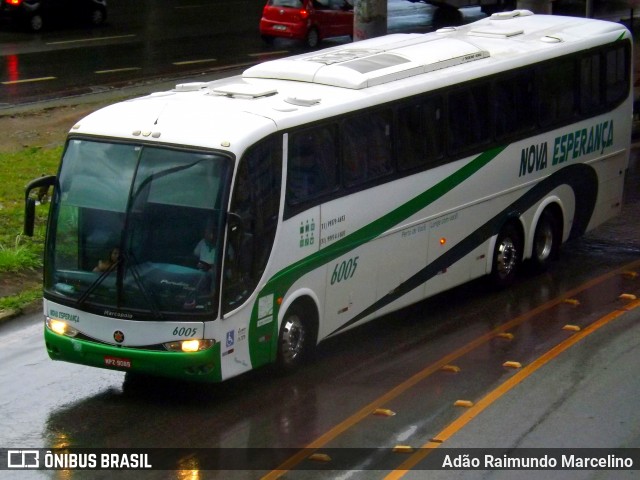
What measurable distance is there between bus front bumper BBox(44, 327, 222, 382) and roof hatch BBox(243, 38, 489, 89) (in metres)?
3.52

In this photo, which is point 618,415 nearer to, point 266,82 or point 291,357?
point 291,357

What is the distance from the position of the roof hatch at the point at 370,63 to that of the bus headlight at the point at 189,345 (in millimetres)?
3449

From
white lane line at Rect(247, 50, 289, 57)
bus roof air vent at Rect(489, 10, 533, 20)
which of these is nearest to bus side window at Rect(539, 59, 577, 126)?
bus roof air vent at Rect(489, 10, 533, 20)

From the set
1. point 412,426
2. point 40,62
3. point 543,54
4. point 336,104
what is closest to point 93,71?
point 40,62

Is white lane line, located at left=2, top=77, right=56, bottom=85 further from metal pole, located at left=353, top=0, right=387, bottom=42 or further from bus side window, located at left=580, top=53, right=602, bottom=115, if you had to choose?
bus side window, located at left=580, top=53, right=602, bottom=115

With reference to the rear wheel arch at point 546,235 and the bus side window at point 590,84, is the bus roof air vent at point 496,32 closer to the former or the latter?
the bus side window at point 590,84

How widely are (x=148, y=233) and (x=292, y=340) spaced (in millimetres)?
1965

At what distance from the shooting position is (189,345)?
1075 centimetres

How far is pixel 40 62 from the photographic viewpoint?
30.1 metres

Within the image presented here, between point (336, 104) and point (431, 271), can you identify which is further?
point (431, 271)

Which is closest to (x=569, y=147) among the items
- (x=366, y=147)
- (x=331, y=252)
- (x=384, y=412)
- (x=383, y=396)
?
(x=366, y=147)

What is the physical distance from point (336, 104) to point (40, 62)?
63.8 ft

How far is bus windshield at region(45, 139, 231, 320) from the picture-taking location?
10.7m

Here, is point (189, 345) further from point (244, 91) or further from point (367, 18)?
point (367, 18)
